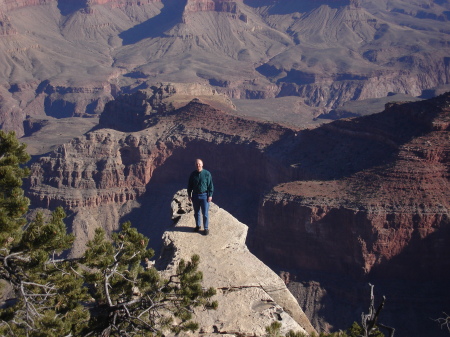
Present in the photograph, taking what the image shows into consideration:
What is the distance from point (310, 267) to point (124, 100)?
5657cm

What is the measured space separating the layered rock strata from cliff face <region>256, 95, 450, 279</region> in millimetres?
25881

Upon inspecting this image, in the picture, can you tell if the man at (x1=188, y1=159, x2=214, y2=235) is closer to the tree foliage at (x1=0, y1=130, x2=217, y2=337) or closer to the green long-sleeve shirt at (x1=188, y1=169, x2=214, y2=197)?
the green long-sleeve shirt at (x1=188, y1=169, x2=214, y2=197)

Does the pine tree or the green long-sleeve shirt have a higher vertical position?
the green long-sleeve shirt

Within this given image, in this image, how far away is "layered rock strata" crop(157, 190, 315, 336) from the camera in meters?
16.2

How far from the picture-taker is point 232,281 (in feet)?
59.0

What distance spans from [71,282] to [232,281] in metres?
6.00

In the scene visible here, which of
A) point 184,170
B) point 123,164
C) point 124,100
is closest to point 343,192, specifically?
point 184,170

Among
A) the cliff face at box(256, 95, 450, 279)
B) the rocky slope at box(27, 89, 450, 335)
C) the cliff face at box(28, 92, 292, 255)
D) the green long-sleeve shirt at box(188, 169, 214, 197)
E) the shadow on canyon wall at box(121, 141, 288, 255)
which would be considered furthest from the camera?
the cliff face at box(28, 92, 292, 255)

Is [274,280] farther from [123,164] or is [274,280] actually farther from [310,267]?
[123,164]

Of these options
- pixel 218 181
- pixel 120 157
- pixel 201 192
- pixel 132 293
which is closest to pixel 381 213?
pixel 201 192

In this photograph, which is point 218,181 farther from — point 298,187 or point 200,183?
point 200,183

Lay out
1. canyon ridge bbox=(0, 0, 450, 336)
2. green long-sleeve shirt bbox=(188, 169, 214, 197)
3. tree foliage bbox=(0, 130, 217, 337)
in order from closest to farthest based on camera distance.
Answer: tree foliage bbox=(0, 130, 217, 337) → green long-sleeve shirt bbox=(188, 169, 214, 197) → canyon ridge bbox=(0, 0, 450, 336)

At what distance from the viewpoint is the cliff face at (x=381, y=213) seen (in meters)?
44.4

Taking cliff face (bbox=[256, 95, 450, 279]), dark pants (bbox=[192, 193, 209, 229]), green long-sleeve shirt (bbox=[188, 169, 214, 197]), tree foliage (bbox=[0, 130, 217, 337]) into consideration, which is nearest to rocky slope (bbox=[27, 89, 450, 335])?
cliff face (bbox=[256, 95, 450, 279])
